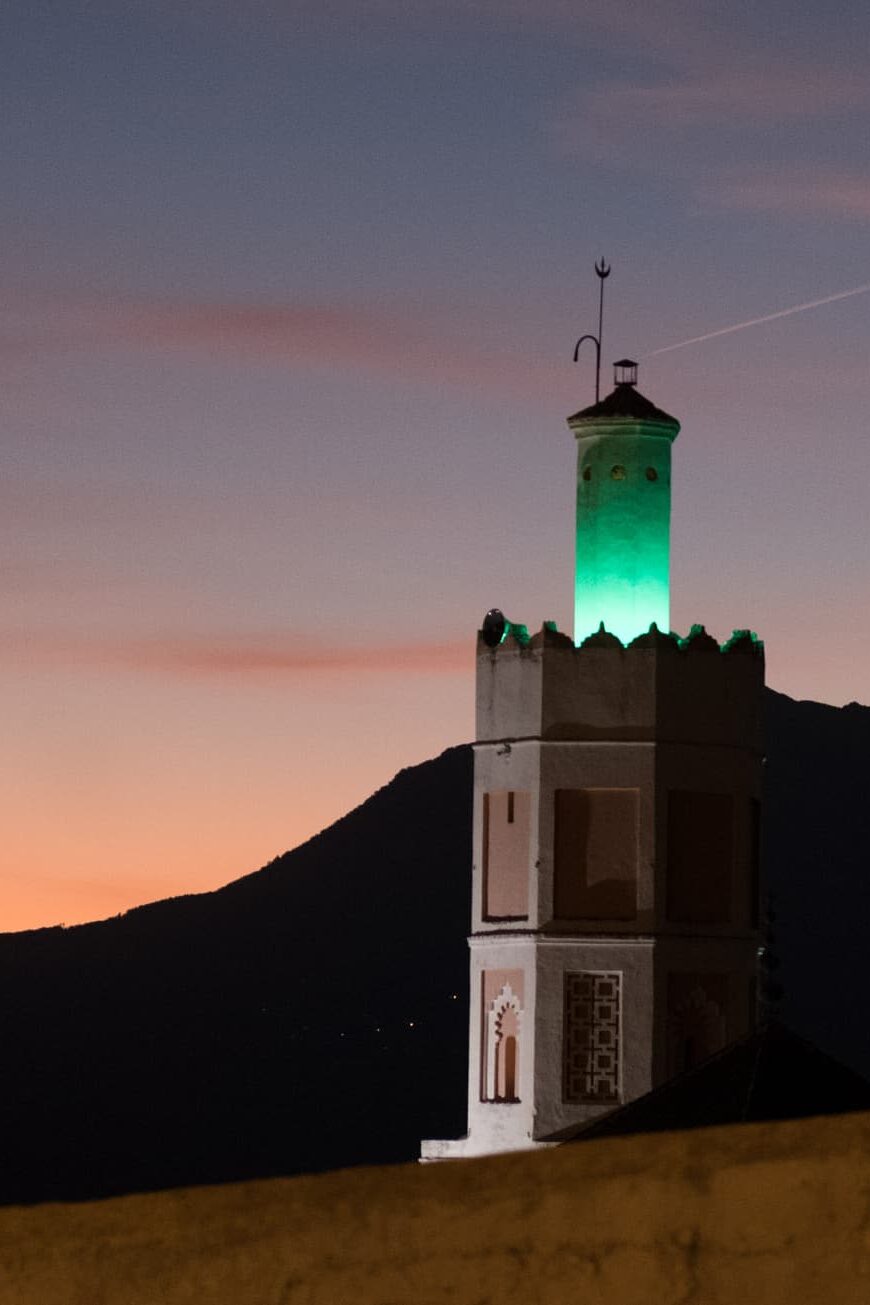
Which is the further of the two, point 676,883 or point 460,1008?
point 460,1008

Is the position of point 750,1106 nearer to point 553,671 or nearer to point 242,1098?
point 553,671

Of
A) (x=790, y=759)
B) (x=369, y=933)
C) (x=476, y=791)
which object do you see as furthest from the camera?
(x=790, y=759)

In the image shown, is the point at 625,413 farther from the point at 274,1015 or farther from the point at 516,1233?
the point at 274,1015

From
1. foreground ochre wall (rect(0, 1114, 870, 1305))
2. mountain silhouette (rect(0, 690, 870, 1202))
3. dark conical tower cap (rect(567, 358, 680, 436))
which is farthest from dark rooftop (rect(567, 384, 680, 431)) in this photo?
mountain silhouette (rect(0, 690, 870, 1202))

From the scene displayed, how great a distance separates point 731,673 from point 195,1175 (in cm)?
7683

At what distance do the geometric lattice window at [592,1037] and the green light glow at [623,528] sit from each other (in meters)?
3.57

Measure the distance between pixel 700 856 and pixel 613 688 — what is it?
2.12m

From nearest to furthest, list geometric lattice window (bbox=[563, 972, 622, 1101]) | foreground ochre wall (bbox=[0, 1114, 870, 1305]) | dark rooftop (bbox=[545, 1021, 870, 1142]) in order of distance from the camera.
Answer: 1. foreground ochre wall (bbox=[0, 1114, 870, 1305])
2. dark rooftop (bbox=[545, 1021, 870, 1142])
3. geometric lattice window (bbox=[563, 972, 622, 1101])

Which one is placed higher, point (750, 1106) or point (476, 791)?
point (476, 791)

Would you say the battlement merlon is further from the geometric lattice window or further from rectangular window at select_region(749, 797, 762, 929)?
the geometric lattice window

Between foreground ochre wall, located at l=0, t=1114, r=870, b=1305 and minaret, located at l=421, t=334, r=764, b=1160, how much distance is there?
97.6ft

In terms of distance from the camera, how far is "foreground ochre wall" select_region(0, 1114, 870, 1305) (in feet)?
14.9

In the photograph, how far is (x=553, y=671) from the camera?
116ft

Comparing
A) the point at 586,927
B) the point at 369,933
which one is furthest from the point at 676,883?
the point at 369,933
